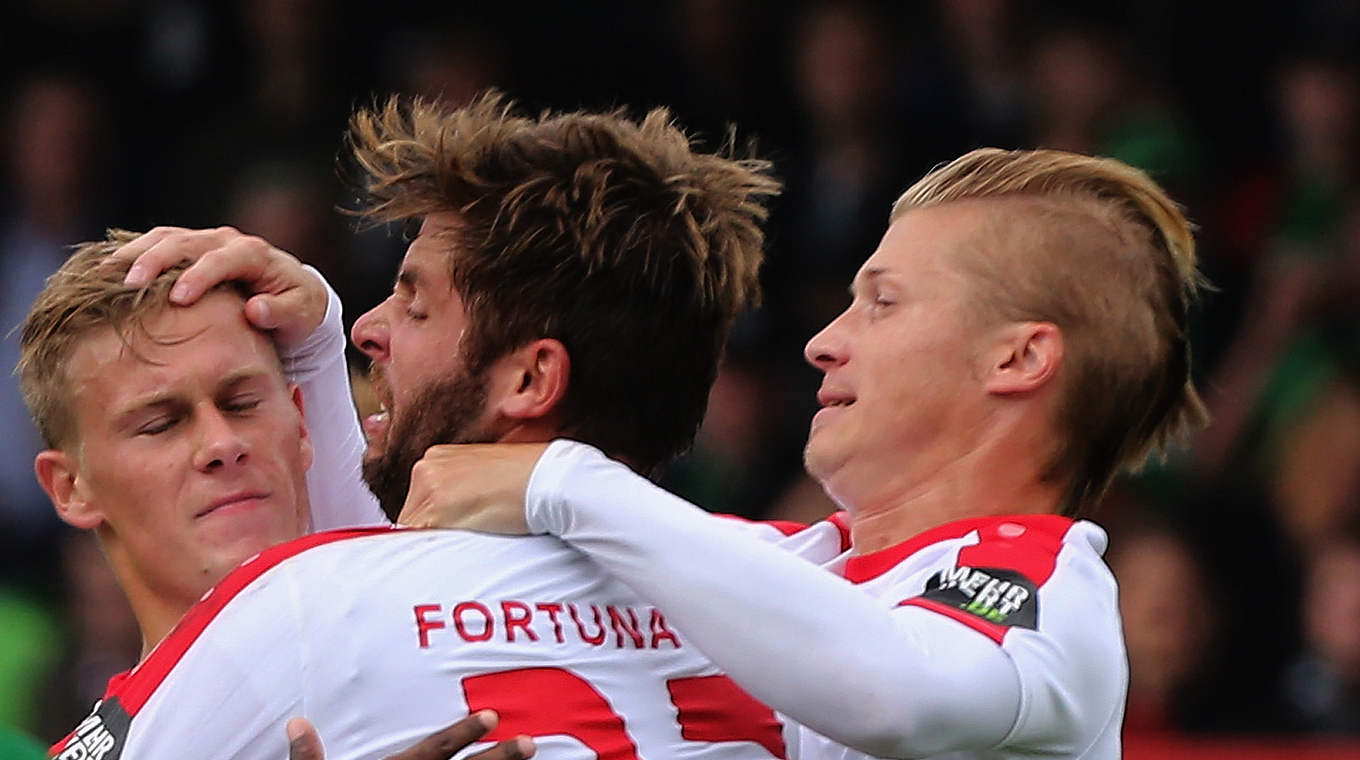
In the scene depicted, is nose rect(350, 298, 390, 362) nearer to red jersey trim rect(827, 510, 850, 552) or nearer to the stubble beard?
the stubble beard

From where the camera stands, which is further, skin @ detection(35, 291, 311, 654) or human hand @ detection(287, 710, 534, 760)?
skin @ detection(35, 291, 311, 654)

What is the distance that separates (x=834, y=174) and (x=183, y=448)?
4550 millimetres

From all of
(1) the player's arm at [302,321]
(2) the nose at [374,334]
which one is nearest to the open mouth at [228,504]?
(1) the player's arm at [302,321]

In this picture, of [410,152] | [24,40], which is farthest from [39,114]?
[410,152]

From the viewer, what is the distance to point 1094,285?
11.3ft

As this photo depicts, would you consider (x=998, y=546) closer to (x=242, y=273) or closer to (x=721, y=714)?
→ (x=721, y=714)

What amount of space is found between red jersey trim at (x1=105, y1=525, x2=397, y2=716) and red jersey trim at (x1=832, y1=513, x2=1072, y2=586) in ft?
2.62

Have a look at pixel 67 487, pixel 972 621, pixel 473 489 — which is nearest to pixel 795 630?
pixel 972 621

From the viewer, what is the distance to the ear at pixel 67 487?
3.81m

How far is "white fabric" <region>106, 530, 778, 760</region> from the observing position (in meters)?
2.82

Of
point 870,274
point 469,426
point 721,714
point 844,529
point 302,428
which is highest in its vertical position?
point 870,274

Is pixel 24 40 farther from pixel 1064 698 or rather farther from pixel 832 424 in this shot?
pixel 1064 698

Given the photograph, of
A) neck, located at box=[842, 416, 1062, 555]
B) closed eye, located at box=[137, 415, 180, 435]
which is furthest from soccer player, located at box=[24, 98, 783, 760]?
neck, located at box=[842, 416, 1062, 555]

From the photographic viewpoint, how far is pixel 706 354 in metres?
3.38
